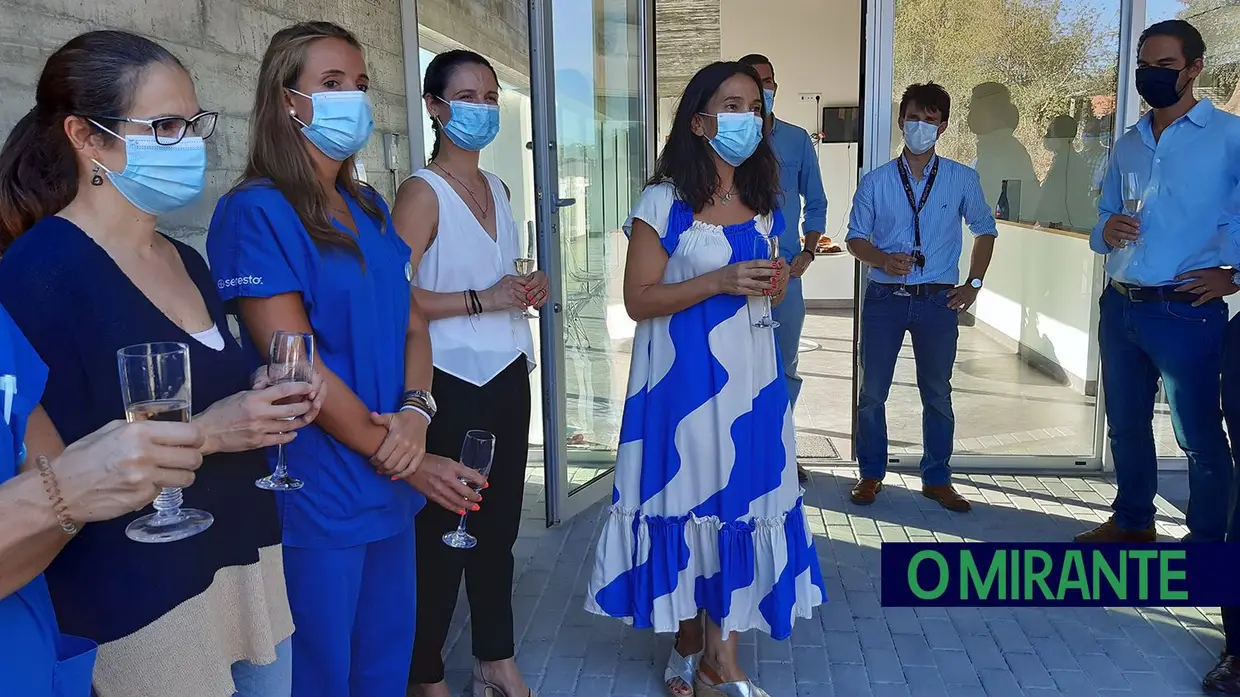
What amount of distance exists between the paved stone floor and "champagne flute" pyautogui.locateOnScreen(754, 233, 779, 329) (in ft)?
3.66

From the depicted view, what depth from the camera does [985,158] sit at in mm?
4461

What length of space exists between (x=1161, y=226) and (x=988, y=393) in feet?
5.32

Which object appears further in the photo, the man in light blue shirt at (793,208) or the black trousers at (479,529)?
the man in light blue shirt at (793,208)

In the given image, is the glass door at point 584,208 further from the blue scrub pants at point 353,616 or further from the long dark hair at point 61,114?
the long dark hair at point 61,114

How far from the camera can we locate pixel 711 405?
243 cm

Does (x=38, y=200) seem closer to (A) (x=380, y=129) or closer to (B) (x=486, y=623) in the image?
(B) (x=486, y=623)

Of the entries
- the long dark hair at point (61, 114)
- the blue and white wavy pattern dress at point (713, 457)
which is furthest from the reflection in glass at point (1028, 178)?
the long dark hair at point (61, 114)

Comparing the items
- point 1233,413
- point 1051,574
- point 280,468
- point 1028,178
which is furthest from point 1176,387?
point 280,468

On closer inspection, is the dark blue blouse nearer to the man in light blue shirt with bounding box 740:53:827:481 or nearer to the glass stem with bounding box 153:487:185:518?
the glass stem with bounding box 153:487:185:518

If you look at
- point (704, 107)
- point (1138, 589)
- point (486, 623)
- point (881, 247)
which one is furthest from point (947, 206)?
point (486, 623)

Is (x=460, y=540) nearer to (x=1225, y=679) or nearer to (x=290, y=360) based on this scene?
(x=290, y=360)

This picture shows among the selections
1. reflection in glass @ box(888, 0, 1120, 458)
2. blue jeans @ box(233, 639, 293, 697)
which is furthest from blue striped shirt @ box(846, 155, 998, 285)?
blue jeans @ box(233, 639, 293, 697)

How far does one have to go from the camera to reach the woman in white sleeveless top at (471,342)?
7.82 feet

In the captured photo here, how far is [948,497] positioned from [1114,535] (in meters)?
0.71
